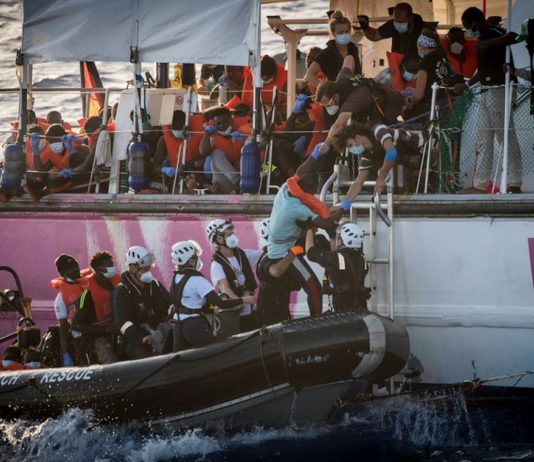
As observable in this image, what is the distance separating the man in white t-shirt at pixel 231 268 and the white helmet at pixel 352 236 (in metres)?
0.96

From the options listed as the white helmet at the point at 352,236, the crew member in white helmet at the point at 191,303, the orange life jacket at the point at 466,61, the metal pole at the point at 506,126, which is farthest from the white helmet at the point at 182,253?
the orange life jacket at the point at 466,61

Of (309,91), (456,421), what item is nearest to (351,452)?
(456,421)

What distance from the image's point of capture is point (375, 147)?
11.0m

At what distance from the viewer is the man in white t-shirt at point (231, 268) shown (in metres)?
10.8

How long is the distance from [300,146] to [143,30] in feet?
6.21

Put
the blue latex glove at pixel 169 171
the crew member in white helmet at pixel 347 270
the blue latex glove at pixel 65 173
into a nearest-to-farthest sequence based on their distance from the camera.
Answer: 1. the crew member in white helmet at pixel 347 270
2. the blue latex glove at pixel 169 171
3. the blue latex glove at pixel 65 173

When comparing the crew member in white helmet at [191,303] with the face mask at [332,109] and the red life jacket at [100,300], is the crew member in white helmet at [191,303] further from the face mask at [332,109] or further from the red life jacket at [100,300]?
the face mask at [332,109]

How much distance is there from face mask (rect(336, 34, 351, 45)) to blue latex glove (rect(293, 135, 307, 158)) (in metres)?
0.94

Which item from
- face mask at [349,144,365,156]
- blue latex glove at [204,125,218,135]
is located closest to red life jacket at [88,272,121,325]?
blue latex glove at [204,125,218,135]

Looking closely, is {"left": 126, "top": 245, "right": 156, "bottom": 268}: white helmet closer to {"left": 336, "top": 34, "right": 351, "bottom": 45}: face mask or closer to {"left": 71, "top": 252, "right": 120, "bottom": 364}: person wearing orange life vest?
{"left": 71, "top": 252, "right": 120, "bottom": 364}: person wearing orange life vest

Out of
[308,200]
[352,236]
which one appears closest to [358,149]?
[308,200]

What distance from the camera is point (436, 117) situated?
11188mm

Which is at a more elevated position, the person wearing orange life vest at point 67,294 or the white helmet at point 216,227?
the white helmet at point 216,227

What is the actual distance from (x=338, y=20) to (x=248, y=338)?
3554 mm
